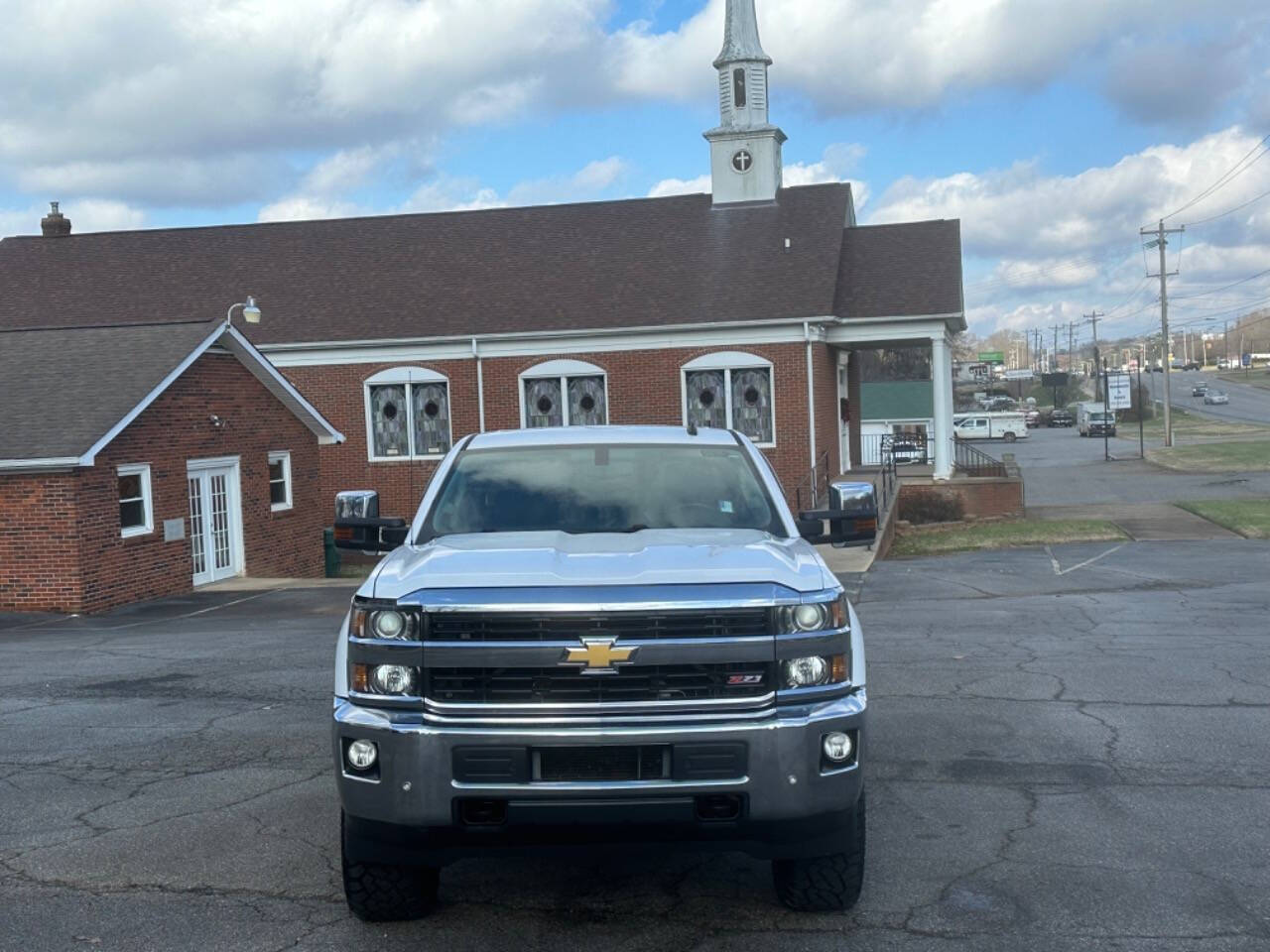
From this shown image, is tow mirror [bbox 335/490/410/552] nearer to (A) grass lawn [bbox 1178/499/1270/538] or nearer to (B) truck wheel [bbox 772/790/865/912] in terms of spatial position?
(B) truck wheel [bbox 772/790/865/912]

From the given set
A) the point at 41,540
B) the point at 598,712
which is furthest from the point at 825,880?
the point at 41,540

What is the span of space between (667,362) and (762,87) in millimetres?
8009

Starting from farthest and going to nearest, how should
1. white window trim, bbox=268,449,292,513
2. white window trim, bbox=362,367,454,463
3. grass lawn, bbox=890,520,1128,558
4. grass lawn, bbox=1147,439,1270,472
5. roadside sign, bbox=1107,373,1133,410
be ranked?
roadside sign, bbox=1107,373,1133,410 → grass lawn, bbox=1147,439,1270,472 → white window trim, bbox=362,367,454,463 → grass lawn, bbox=890,520,1128,558 → white window trim, bbox=268,449,292,513

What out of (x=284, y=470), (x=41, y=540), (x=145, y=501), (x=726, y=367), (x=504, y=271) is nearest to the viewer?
(x=41, y=540)

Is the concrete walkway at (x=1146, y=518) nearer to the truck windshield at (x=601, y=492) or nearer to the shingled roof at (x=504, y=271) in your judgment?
the shingled roof at (x=504, y=271)

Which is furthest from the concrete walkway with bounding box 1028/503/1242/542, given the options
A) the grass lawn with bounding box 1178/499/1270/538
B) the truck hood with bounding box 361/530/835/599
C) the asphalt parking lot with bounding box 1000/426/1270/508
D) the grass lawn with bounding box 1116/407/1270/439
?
the grass lawn with bounding box 1116/407/1270/439

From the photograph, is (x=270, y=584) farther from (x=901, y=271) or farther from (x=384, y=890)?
(x=384, y=890)

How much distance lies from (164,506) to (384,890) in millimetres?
16919

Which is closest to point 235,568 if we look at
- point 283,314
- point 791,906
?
point 283,314

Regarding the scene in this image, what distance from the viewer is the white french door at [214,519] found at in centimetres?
2219

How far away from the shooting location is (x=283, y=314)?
30375mm

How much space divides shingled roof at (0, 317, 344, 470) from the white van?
6336 cm

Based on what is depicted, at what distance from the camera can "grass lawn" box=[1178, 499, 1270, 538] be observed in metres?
25.7

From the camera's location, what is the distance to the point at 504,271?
102 feet
